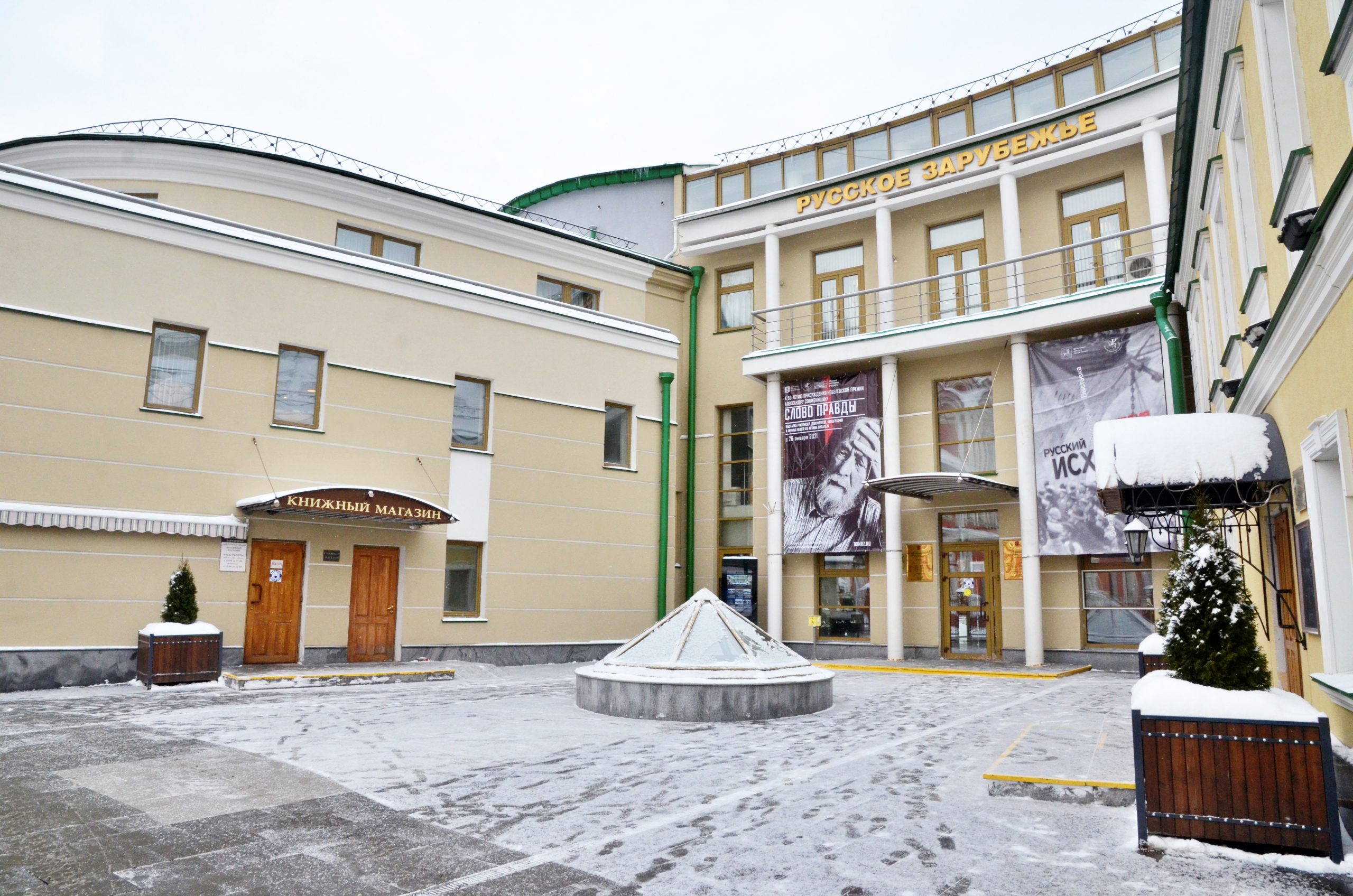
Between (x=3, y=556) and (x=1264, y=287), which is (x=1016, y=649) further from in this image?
(x=3, y=556)

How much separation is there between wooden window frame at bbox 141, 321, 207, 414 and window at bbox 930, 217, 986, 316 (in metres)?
14.3

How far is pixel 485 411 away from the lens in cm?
1803

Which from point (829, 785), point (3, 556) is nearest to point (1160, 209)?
point (829, 785)

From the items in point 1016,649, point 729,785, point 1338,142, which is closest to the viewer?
point 1338,142

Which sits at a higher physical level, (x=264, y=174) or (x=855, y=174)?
(x=855, y=174)

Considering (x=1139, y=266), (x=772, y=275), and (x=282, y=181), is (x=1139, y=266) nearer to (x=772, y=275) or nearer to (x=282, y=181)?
(x=772, y=275)

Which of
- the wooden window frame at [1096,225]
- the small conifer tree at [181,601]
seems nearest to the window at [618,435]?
the small conifer tree at [181,601]

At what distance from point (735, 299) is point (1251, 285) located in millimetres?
15817

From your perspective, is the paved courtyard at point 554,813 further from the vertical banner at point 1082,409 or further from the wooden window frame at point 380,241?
the wooden window frame at point 380,241

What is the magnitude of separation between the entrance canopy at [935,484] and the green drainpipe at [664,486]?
474 centimetres

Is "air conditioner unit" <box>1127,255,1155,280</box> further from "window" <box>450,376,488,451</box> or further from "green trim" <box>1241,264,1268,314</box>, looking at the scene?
"window" <box>450,376,488,451</box>

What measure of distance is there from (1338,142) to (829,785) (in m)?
5.21

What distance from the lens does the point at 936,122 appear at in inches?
Answer: 779

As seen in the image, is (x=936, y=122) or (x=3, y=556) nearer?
(x=3, y=556)
